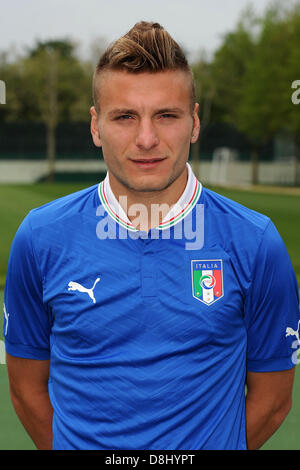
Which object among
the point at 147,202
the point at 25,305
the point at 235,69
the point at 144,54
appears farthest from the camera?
the point at 235,69

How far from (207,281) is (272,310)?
0.30 m

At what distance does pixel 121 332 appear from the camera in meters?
2.11

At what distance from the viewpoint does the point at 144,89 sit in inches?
81.0

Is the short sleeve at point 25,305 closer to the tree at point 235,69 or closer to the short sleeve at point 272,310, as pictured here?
the short sleeve at point 272,310

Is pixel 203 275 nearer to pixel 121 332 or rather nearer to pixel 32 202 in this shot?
pixel 121 332

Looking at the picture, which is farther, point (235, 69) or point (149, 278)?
point (235, 69)

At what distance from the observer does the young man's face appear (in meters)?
2.06

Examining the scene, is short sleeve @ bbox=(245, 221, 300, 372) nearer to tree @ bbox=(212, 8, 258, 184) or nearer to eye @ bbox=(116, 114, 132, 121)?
eye @ bbox=(116, 114, 132, 121)

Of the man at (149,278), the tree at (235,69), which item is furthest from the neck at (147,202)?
the tree at (235,69)

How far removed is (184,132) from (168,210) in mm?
265

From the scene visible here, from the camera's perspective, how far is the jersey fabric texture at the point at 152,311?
2.11m

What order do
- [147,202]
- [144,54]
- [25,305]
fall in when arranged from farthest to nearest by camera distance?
[25,305] → [147,202] → [144,54]

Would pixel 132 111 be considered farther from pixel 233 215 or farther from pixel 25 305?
pixel 25 305

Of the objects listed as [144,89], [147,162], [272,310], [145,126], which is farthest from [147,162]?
[272,310]
